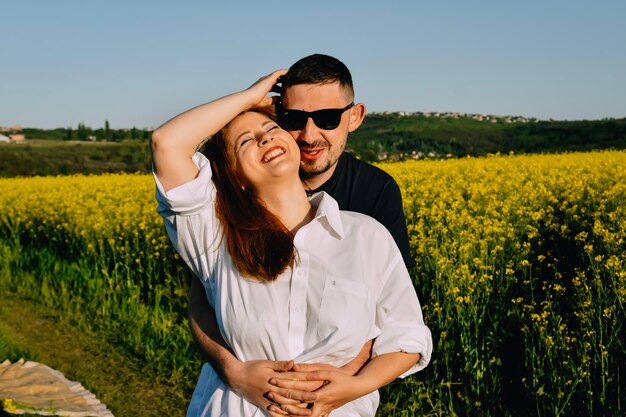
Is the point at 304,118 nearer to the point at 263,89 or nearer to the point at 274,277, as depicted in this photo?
the point at 263,89

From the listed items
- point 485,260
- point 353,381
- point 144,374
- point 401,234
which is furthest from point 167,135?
point 144,374

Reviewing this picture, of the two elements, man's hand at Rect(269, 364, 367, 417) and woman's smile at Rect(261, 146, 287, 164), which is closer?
man's hand at Rect(269, 364, 367, 417)

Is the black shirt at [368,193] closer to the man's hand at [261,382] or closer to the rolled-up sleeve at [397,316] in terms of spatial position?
the rolled-up sleeve at [397,316]

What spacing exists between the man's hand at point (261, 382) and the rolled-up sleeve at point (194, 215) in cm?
35

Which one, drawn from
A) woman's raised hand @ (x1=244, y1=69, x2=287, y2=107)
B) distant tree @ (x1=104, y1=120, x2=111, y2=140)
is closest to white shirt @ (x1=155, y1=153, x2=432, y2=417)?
woman's raised hand @ (x1=244, y1=69, x2=287, y2=107)

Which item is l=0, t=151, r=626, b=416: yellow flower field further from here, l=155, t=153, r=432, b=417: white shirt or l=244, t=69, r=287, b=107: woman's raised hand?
l=244, t=69, r=287, b=107: woman's raised hand

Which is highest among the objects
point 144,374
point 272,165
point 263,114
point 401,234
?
point 263,114

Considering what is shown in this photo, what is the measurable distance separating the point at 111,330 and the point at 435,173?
18.8 ft

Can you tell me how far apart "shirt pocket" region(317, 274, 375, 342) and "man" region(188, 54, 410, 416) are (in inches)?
4.1

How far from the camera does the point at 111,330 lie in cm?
693

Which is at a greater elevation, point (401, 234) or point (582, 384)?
point (401, 234)

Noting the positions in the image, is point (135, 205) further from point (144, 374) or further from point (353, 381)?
point (353, 381)

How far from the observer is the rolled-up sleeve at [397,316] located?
2262 millimetres

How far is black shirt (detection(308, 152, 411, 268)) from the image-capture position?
3131 millimetres
